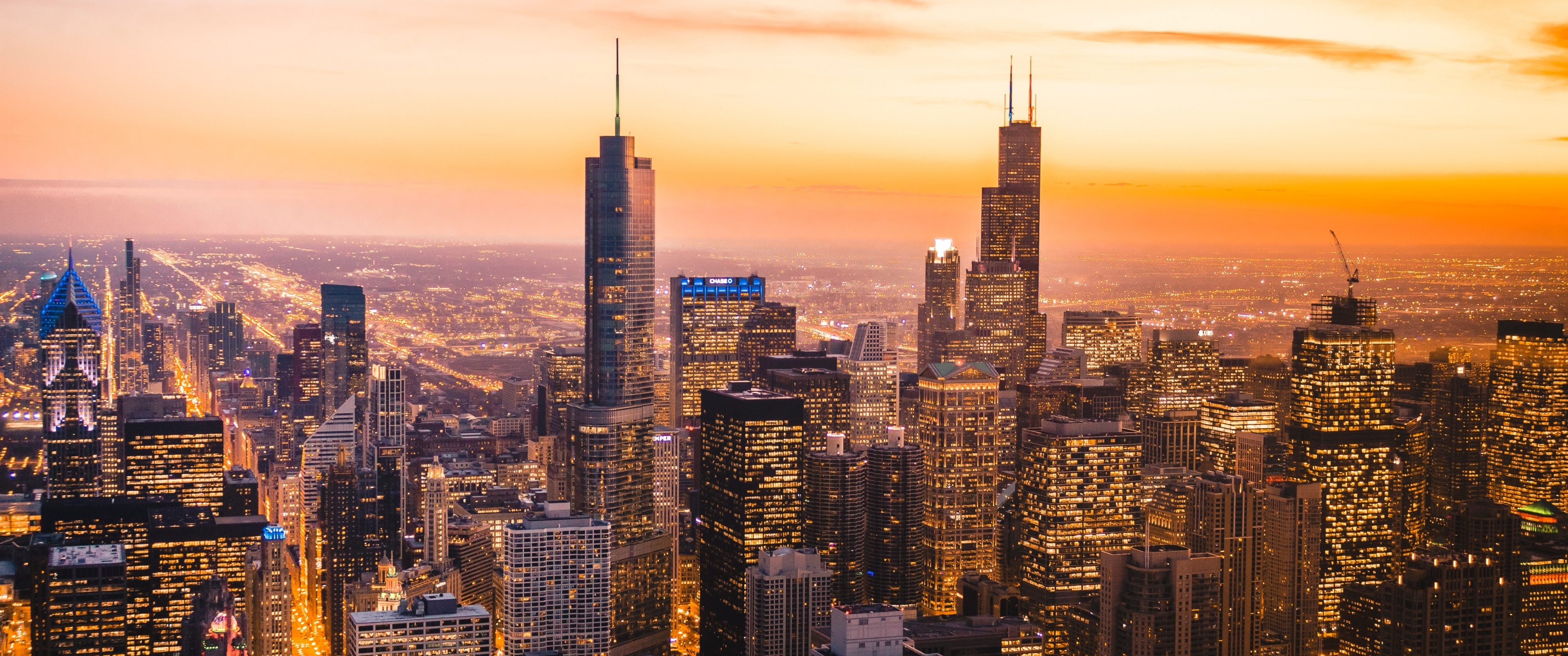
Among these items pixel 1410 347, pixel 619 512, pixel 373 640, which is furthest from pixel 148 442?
pixel 1410 347

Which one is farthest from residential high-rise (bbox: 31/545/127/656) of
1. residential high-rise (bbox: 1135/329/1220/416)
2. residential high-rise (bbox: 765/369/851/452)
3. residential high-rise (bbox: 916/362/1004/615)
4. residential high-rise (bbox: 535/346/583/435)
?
residential high-rise (bbox: 1135/329/1220/416)

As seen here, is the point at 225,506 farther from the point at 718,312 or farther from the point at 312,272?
the point at 718,312

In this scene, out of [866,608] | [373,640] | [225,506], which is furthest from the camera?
[225,506]

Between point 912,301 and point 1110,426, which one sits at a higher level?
point 912,301

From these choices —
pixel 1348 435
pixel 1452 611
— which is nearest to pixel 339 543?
pixel 1348 435

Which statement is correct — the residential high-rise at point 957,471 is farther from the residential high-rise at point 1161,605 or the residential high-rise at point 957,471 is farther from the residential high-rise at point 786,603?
the residential high-rise at point 1161,605

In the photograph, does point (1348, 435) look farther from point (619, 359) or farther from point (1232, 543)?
point (619, 359)

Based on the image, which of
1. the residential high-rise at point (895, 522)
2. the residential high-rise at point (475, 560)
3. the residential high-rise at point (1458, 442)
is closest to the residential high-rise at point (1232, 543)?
the residential high-rise at point (1458, 442)
